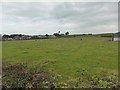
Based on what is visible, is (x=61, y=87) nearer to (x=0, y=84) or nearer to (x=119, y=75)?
(x=0, y=84)

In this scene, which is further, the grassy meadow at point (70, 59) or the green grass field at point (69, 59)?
the green grass field at point (69, 59)

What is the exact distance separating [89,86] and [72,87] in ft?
1.98

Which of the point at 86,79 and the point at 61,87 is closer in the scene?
the point at 61,87

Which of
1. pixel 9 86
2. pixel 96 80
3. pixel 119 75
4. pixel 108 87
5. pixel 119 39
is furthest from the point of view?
pixel 119 39

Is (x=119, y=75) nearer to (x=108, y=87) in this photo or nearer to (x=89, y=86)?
(x=108, y=87)

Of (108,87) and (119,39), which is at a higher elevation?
(119,39)

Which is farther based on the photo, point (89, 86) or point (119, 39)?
point (119, 39)

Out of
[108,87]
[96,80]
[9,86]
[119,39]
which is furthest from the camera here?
[119,39]

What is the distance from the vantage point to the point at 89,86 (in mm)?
4094

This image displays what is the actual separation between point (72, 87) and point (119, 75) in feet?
8.09

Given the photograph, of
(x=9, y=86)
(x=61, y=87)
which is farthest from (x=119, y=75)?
(x=9, y=86)

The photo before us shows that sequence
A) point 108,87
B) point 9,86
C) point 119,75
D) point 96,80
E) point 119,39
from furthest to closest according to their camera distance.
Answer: point 119,39, point 119,75, point 96,80, point 9,86, point 108,87

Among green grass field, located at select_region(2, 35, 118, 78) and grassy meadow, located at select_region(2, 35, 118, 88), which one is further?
green grass field, located at select_region(2, 35, 118, 78)

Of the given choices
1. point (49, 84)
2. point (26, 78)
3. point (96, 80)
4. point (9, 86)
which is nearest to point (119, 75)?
point (96, 80)
